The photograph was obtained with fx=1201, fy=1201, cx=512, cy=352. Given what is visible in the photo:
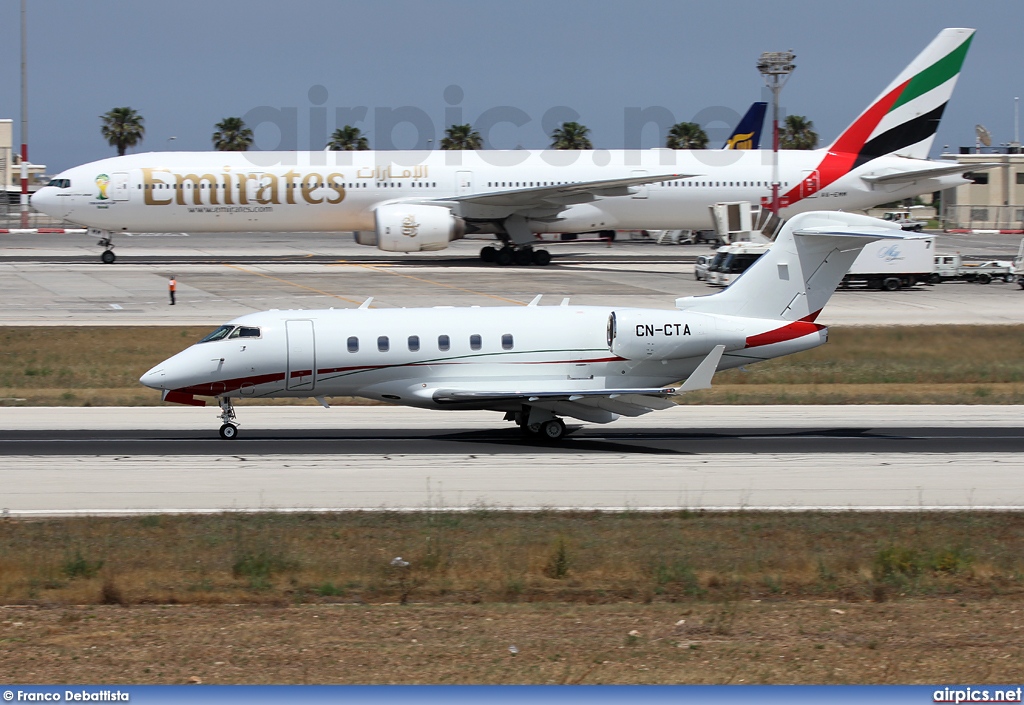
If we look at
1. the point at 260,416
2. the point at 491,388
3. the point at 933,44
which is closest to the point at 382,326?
the point at 491,388

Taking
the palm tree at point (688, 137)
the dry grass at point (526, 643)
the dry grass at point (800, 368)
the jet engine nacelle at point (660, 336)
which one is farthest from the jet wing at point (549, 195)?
the palm tree at point (688, 137)

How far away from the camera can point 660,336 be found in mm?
24656

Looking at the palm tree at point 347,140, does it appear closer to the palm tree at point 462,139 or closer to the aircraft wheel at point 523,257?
the palm tree at point 462,139

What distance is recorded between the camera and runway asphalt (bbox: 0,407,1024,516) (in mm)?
19484

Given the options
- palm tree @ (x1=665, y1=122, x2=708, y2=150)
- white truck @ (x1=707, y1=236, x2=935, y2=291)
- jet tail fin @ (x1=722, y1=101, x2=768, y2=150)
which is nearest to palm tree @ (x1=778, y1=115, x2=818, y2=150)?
palm tree @ (x1=665, y1=122, x2=708, y2=150)

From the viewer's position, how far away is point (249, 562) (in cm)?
1520

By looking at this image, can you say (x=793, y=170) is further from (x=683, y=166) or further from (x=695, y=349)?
(x=695, y=349)

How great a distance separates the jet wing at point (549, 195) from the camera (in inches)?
2406

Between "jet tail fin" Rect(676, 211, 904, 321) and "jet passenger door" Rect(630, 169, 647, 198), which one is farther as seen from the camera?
"jet passenger door" Rect(630, 169, 647, 198)

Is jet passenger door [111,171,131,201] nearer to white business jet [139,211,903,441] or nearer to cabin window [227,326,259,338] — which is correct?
white business jet [139,211,903,441]

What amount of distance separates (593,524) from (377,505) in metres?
3.61

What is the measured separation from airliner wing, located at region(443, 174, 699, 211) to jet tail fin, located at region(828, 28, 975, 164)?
11.1m

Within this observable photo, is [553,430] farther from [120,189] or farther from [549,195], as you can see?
[120,189]

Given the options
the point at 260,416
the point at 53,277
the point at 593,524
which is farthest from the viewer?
the point at 53,277
